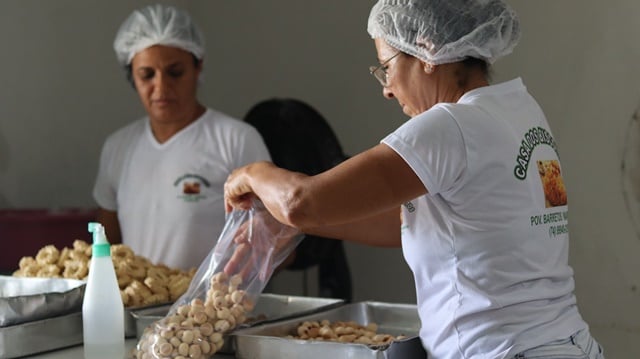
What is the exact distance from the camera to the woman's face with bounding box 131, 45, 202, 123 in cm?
275

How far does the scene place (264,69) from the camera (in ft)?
12.3

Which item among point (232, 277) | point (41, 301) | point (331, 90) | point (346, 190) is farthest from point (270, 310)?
point (331, 90)

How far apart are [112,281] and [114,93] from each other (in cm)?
187

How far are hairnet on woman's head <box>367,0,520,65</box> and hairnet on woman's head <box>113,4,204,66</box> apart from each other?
4.18 ft

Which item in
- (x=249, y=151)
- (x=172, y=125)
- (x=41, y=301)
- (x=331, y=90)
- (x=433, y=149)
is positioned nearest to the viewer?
(x=433, y=149)

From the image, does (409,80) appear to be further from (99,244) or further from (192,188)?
(192,188)

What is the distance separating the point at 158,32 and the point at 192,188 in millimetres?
490

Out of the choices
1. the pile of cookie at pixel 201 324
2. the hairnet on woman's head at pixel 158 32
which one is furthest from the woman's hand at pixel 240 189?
the hairnet on woman's head at pixel 158 32

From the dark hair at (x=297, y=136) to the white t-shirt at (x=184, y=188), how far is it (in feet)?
1.43

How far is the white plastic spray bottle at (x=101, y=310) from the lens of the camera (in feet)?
5.79

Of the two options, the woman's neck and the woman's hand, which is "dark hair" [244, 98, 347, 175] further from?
the woman's hand

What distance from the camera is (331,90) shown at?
3.54 meters

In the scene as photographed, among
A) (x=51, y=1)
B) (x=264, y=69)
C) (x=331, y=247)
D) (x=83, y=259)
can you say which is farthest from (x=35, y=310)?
(x=264, y=69)

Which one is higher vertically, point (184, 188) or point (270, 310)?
point (184, 188)
